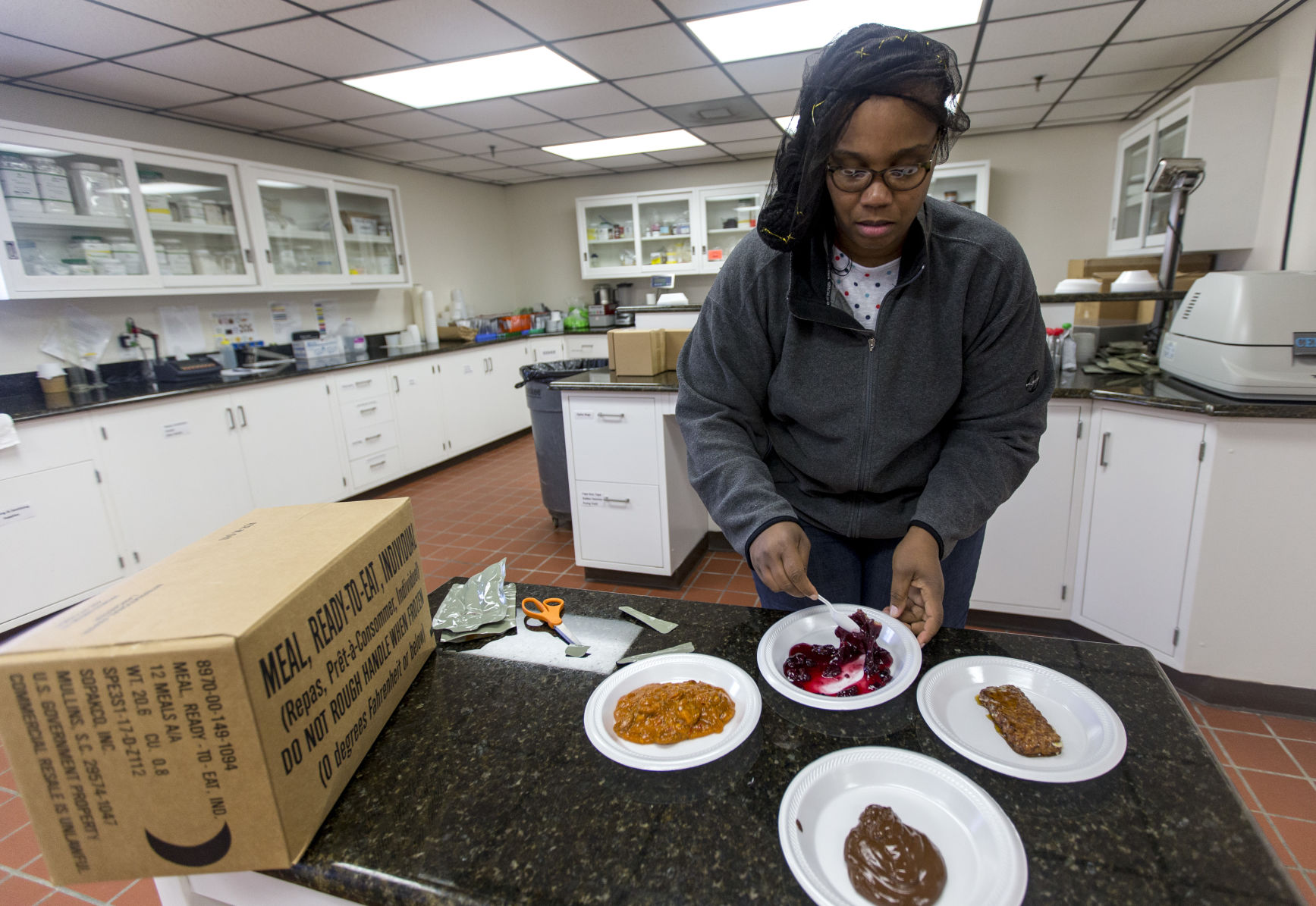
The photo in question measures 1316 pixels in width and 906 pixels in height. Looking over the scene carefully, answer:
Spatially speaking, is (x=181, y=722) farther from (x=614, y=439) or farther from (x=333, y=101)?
(x=333, y=101)

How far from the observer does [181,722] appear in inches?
20.7

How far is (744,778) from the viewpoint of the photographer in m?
0.63

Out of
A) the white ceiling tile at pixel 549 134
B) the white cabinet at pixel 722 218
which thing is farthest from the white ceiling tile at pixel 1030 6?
the white cabinet at pixel 722 218

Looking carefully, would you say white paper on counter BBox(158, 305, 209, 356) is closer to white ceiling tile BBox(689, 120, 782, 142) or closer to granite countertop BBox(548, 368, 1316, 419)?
granite countertop BBox(548, 368, 1316, 419)

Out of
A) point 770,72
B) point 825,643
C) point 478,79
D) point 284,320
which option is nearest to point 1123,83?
point 770,72

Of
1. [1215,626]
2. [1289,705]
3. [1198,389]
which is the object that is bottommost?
[1289,705]

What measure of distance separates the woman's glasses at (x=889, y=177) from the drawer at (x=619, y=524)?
178 centimetres

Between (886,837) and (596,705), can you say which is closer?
(886,837)

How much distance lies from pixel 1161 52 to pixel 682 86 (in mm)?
2542

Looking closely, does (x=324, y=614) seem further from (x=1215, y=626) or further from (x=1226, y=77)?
(x=1226, y=77)

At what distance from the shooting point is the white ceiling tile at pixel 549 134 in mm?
4266

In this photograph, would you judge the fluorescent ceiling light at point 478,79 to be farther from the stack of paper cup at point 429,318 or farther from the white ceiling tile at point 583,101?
the stack of paper cup at point 429,318

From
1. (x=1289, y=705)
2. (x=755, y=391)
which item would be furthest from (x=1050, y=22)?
(x=755, y=391)

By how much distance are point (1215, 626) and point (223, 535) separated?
2.36 meters
